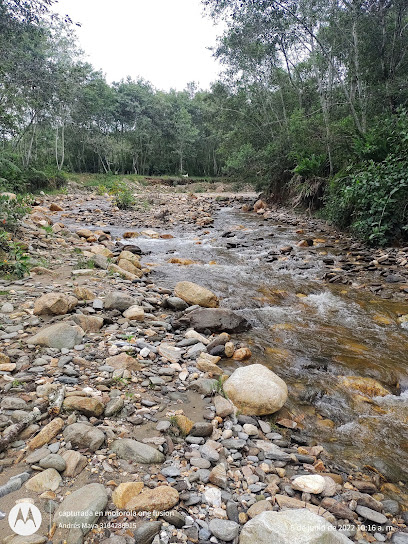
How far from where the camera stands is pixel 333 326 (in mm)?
4672

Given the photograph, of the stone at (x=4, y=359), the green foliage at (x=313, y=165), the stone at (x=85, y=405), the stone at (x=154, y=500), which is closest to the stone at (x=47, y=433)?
the stone at (x=85, y=405)

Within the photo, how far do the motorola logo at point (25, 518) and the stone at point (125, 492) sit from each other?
347 millimetres

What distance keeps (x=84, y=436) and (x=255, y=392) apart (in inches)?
54.0

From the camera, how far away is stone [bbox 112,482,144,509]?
1671mm

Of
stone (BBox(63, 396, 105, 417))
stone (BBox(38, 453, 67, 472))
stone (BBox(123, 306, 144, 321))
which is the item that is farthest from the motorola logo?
stone (BBox(123, 306, 144, 321))

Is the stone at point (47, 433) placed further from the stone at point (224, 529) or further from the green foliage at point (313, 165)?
the green foliage at point (313, 165)

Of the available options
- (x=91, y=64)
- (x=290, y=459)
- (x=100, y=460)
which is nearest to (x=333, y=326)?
(x=290, y=459)

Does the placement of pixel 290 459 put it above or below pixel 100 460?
below

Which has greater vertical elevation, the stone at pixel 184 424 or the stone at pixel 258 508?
the stone at pixel 184 424

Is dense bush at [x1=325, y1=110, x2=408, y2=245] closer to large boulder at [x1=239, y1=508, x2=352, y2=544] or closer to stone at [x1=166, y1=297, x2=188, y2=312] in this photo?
stone at [x1=166, y1=297, x2=188, y2=312]

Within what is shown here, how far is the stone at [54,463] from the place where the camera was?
181 centimetres

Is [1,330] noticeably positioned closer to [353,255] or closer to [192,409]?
[192,409]

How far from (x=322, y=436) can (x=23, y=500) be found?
2102 millimetres

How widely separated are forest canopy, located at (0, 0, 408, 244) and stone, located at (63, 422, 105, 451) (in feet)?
24.5
